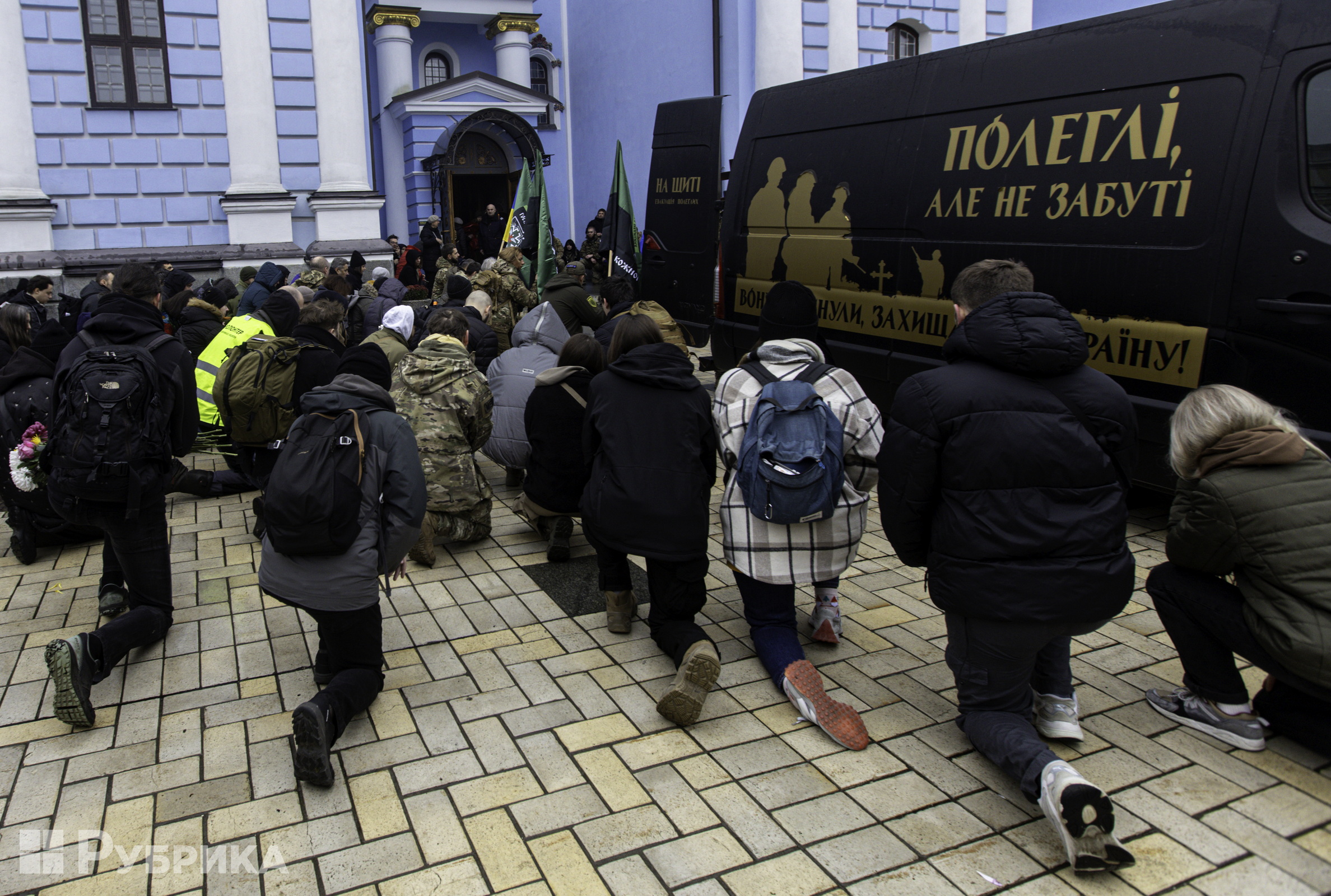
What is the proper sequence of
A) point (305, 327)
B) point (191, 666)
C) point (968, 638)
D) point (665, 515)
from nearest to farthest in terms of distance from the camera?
point (968, 638) < point (665, 515) < point (191, 666) < point (305, 327)

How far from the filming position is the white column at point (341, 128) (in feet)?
45.0

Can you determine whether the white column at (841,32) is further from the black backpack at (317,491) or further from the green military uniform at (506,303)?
the black backpack at (317,491)

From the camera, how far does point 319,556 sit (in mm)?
3516

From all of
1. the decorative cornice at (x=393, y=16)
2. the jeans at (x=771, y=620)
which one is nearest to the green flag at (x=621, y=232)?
the jeans at (x=771, y=620)

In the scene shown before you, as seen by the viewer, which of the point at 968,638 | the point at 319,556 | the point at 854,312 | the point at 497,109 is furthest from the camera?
the point at 497,109

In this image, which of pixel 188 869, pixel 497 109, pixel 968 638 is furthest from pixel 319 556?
pixel 497 109

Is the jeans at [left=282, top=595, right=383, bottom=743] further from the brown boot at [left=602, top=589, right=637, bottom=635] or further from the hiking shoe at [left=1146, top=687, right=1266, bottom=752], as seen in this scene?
the hiking shoe at [left=1146, top=687, right=1266, bottom=752]

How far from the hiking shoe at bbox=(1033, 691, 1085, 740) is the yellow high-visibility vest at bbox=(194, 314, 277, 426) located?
497cm

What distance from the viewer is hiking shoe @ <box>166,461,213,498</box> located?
22.1 ft

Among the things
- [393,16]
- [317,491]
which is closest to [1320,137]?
[317,491]

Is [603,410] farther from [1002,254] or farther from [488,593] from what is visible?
[1002,254]

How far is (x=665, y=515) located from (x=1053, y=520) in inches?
58.1

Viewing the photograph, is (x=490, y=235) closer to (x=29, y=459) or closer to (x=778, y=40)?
(x=778, y=40)

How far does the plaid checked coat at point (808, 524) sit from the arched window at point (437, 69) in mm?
20535
